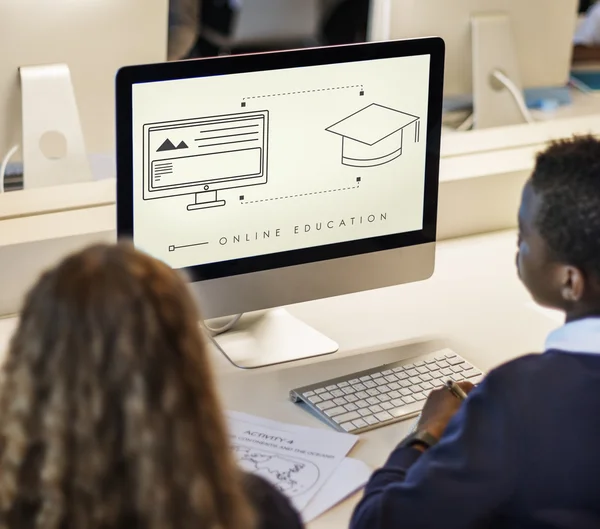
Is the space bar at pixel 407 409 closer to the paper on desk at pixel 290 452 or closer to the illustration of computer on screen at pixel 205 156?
the paper on desk at pixel 290 452

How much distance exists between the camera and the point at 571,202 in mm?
1095

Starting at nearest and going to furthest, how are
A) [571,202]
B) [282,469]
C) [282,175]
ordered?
[571,202]
[282,469]
[282,175]

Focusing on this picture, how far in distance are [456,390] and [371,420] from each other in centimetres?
12

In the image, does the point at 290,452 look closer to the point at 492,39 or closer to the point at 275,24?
the point at 492,39

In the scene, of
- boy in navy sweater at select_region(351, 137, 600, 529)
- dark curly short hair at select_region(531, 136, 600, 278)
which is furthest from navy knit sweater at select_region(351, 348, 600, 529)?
dark curly short hair at select_region(531, 136, 600, 278)

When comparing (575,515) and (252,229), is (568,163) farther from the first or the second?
(252,229)

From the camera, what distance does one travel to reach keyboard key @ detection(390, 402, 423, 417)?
1349 millimetres

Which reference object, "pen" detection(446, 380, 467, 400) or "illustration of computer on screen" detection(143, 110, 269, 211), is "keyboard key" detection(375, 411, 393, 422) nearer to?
"pen" detection(446, 380, 467, 400)

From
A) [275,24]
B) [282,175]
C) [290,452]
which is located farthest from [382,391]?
[275,24]

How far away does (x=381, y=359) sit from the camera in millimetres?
1506

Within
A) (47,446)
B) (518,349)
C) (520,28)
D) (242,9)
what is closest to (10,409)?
(47,446)

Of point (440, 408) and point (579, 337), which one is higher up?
point (579, 337)

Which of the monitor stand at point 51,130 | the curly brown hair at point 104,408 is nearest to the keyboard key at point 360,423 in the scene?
the curly brown hair at point 104,408

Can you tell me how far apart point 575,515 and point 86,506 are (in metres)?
0.50
